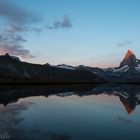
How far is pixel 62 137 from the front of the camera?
1755 centimetres

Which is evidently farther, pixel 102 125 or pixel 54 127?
pixel 102 125

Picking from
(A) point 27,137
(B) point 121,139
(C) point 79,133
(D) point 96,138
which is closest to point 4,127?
(A) point 27,137

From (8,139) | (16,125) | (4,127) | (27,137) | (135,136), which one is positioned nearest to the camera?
(8,139)

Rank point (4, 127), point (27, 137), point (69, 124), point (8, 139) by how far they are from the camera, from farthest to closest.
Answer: point (69, 124), point (4, 127), point (27, 137), point (8, 139)

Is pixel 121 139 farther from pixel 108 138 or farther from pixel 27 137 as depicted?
pixel 27 137

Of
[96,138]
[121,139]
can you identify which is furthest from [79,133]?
[121,139]

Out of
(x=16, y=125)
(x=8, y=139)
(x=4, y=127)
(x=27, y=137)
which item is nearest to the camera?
(x=8, y=139)

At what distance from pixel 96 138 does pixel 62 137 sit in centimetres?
204

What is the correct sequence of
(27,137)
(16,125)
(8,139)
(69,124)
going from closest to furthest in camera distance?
(8,139) → (27,137) → (16,125) → (69,124)

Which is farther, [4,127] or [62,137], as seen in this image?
[4,127]

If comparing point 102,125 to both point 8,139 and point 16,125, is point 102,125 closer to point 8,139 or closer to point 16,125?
point 16,125

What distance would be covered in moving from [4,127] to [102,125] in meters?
7.75

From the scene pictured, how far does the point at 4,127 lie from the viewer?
1983 cm

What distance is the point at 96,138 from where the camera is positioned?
1752 centimetres
